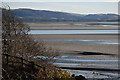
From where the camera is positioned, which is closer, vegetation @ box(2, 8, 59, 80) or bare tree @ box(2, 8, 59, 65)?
vegetation @ box(2, 8, 59, 80)

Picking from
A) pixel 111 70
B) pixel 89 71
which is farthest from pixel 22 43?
pixel 111 70

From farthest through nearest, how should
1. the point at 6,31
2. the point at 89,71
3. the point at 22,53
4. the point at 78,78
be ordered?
the point at 89,71 < the point at 6,31 < the point at 22,53 < the point at 78,78

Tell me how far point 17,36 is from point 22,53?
0.93 meters

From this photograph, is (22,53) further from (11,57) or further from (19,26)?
(19,26)

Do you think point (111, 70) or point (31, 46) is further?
point (111, 70)

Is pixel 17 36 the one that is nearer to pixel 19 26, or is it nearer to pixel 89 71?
pixel 19 26

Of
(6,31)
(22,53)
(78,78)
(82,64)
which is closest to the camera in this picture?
(78,78)

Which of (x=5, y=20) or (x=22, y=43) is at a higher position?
(x=5, y=20)

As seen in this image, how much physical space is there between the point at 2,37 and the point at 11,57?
132cm

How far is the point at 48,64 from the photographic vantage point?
1335cm

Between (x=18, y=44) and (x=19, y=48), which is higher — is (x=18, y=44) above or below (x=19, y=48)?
above

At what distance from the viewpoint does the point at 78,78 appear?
A: 9.46 m

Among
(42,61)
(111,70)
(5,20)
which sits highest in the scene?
(5,20)

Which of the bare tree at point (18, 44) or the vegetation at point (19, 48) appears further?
the bare tree at point (18, 44)
